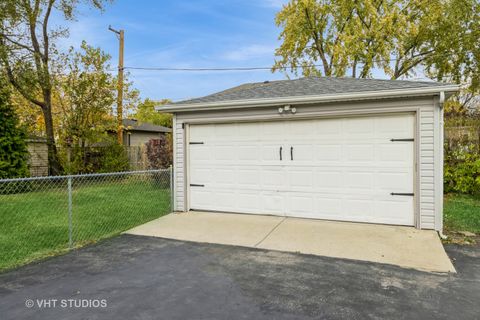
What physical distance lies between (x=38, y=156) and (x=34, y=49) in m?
4.09

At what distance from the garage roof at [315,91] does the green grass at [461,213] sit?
2410 millimetres

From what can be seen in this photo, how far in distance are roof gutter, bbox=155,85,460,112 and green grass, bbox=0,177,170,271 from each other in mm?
2321

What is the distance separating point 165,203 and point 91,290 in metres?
4.98

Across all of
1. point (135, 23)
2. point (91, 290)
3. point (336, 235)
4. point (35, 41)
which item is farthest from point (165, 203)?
point (135, 23)

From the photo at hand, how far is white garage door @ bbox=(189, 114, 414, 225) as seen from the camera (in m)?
5.75

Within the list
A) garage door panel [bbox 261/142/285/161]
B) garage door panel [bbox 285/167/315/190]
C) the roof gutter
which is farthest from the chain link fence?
garage door panel [bbox 285/167/315/190]

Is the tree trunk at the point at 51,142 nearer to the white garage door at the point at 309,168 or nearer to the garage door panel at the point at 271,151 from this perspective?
the white garage door at the point at 309,168

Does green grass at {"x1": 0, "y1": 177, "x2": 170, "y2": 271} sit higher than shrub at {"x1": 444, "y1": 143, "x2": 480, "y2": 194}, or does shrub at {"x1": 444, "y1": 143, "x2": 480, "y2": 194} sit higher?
shrub at {"x1": 444, "y1": 143, "x2": 480, "y2": 194}

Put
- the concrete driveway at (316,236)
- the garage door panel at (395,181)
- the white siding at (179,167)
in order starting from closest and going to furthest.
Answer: the concrete driveway at (316,236), the garage door panel at (395,181), the white siding at (179,167)

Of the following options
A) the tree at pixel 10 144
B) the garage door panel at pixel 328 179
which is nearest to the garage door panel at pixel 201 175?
the garage door panel at pixel 328 179

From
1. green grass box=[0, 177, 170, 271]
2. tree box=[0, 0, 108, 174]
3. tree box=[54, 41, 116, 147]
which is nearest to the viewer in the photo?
green grass box=[0, 177, 170, 271]

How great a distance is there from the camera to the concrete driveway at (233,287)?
9.36ft

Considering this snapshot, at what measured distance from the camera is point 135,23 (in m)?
16.2

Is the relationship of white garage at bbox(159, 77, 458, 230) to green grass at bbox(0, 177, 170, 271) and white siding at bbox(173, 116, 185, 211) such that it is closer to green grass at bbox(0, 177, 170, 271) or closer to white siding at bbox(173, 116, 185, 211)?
white siding at bbox(173, 116, 185, 211)
